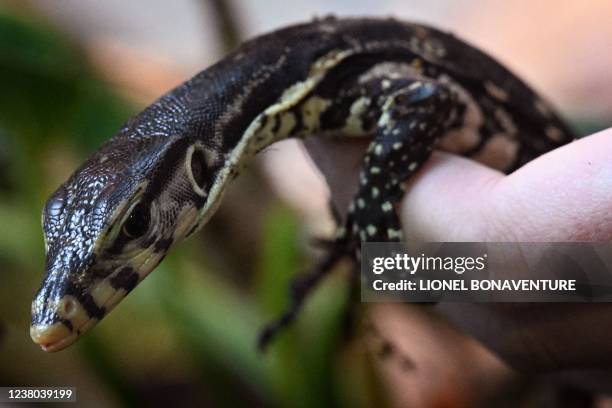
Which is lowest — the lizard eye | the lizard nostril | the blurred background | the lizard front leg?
the blurred background

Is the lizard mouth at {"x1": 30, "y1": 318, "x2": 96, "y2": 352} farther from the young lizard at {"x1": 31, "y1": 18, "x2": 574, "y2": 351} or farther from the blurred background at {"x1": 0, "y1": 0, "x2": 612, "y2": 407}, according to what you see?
the blurred background at {"x1": 0, "y1": 0, "x2": 612, "y2": 407}

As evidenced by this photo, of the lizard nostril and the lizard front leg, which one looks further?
the lizard front leg

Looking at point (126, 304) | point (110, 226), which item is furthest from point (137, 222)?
point (126, 304)

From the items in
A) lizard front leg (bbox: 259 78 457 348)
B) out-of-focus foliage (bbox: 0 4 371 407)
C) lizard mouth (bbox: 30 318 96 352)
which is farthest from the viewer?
out-of-focus foliage (bbox: 0 4 371 407)

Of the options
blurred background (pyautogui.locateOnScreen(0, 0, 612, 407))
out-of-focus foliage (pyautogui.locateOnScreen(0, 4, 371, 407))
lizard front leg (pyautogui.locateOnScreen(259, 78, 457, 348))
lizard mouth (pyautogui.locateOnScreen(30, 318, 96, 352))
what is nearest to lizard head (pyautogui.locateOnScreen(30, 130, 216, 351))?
lizard mouth (pyautogui.locateOnScreen(30, 318, 96, 352))

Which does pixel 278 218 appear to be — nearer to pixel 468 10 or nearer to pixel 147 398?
pixel 147 398

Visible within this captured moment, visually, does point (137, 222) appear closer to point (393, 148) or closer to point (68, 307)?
point (68, 307)

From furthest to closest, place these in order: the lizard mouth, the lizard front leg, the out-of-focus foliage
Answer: the out-of-focus foliage → the lizard front leg → the lizard mouth

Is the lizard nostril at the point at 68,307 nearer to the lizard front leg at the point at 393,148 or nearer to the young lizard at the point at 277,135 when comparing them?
the young lizard at the point at 277,135
